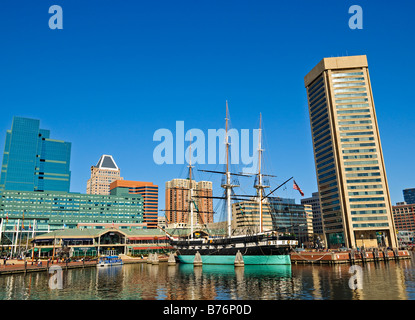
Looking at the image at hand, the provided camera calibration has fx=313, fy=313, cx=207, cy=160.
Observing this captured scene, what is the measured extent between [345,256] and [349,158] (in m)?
67.4

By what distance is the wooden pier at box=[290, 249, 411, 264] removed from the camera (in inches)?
3216

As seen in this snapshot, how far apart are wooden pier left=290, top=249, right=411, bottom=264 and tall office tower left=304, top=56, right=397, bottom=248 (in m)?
39.2

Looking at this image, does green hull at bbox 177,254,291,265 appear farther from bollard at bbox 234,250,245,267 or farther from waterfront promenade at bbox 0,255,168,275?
waterfront promenade at bbox 0,255,168,275

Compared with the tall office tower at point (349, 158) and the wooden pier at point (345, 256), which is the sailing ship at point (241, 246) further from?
the tall office tower at point (349, 158)

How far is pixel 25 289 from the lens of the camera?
44125 millimetres

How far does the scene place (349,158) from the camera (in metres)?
139

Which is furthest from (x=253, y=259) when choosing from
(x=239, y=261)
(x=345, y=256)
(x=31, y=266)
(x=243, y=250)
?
(x=31, y=266)

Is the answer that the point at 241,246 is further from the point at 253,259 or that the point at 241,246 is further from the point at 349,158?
the point at 349,158

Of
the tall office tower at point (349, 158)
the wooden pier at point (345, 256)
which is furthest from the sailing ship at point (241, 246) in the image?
the tall office tower at point (349, 158)

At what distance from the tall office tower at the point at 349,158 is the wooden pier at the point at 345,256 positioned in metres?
39.2

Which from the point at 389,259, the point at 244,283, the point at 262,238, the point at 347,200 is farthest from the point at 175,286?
the point at 347,200

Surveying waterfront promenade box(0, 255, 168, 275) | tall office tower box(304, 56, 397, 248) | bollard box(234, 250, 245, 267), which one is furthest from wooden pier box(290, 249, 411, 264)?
waterfront promenade box(0, 255, 168, 275)
